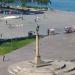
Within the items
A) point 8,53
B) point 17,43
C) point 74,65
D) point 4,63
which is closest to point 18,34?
point 17,43

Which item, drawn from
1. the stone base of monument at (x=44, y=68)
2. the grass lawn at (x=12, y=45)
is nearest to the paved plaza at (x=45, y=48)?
the stone base of monument at (x=44, y=68)

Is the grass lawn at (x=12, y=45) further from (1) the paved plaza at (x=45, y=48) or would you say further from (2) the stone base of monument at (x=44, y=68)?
(2) the stone base of monument at (x=44, y=68)

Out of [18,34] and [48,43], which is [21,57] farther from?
[18,34]

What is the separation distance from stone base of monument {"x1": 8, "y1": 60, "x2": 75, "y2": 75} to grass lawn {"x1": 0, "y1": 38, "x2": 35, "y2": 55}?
10682 millimetres

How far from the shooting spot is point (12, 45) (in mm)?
59750

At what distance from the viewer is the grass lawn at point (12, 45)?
54.7m

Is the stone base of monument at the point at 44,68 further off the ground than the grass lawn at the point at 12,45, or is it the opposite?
the stone base of monument at the point at 44,68

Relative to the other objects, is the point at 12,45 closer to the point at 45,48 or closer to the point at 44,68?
the point at 45,48

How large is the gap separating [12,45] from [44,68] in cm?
2030

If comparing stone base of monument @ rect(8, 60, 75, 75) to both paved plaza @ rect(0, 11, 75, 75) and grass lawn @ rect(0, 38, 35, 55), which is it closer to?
paved plaza @ rect(0, 11, 75, 75)

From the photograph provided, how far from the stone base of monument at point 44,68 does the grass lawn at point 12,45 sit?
35.0 ft

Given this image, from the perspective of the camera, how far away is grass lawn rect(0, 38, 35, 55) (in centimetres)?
5471

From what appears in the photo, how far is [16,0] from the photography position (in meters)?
156

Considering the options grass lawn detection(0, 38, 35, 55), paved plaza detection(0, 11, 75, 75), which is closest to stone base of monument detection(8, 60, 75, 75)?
paved plaza detection(0, 11, 75, 75)
